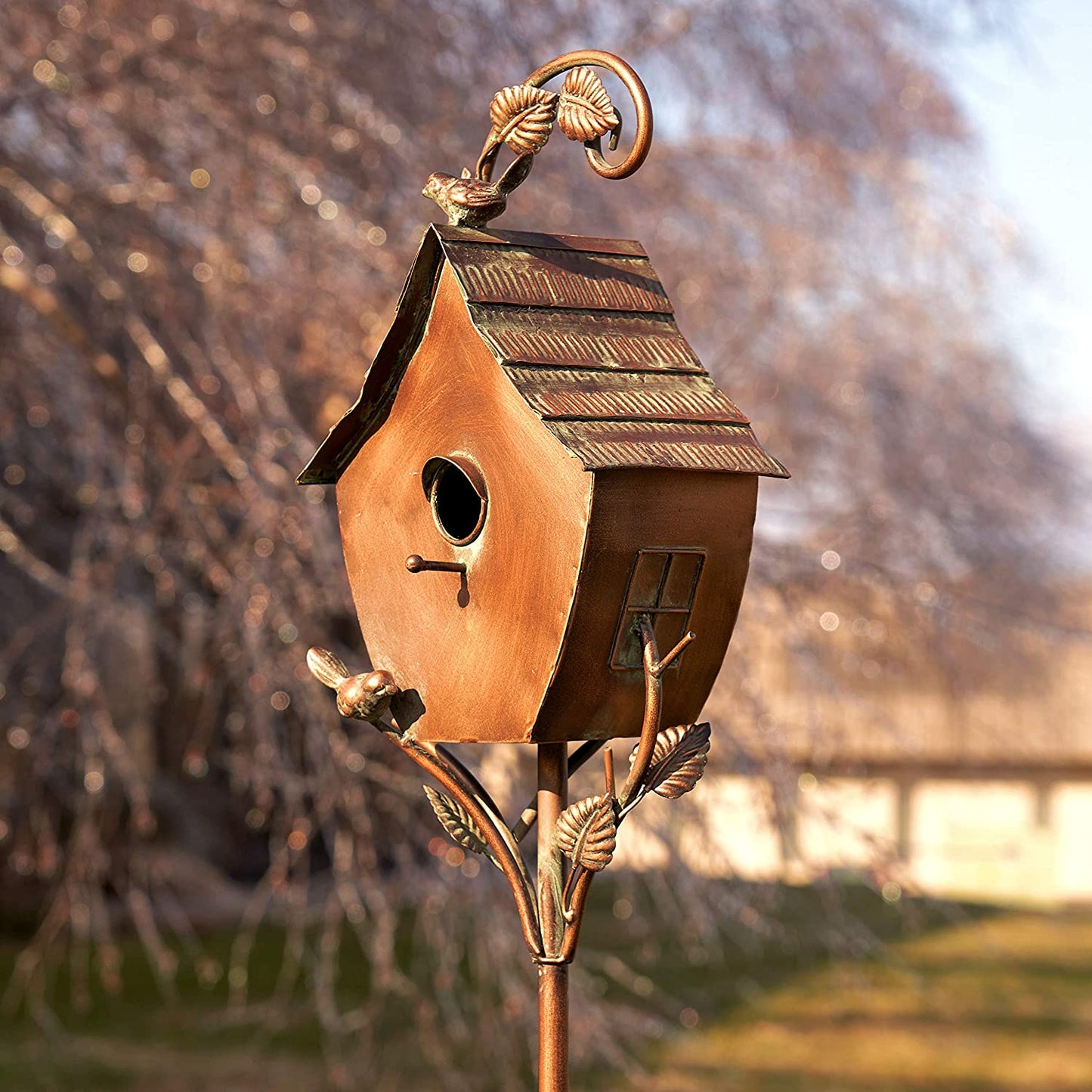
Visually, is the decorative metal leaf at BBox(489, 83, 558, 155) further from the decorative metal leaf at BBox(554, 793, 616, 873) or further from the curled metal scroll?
the decorative metal leaf at BBox(554, 793, 616, 873)

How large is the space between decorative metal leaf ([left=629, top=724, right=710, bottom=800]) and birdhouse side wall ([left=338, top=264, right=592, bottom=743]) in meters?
0.15

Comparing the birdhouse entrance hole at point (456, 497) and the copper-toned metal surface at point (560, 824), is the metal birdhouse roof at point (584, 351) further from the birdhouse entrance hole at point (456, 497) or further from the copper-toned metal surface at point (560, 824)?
the copper-toned metal surface at point (560, 824)

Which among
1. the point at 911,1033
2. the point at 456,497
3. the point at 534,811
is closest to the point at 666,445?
the point at 456,497

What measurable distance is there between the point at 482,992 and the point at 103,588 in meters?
1.43

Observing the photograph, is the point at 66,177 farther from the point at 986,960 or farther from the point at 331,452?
the point at 986,960

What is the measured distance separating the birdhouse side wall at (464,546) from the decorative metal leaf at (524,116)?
0.18m

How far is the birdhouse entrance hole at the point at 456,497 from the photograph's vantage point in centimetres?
192

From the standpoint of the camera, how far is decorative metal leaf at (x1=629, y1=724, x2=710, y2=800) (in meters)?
1.80

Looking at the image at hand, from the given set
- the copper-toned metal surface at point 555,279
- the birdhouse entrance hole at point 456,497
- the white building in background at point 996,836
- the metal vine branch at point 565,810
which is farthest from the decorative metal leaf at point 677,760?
the white building in background at point 996,836

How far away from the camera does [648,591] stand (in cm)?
187

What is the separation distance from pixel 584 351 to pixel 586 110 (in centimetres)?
28

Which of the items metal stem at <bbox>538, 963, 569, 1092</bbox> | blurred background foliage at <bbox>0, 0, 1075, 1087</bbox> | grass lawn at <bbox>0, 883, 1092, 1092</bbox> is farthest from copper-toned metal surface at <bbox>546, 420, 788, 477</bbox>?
grass lawn at <bbox>0, 883, 1092, 1092</bbox>

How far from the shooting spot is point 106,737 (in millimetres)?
3598

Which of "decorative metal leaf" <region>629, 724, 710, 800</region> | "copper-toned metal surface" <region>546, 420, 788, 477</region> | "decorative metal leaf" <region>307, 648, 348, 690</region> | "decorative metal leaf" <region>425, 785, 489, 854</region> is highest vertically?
"copper-toned metal surface" <region>546, 420, 788, 477</region>
